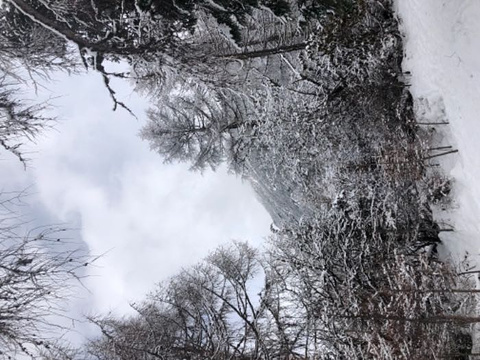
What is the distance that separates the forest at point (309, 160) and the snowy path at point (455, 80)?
270 mm

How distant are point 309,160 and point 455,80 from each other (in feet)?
13.9

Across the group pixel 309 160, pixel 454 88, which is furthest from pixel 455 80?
pixel 309 160

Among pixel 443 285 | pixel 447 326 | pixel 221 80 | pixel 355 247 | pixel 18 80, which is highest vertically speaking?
pixel 221 80

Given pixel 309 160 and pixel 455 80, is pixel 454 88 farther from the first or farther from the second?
pixel 309 160

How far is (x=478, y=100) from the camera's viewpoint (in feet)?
23.9

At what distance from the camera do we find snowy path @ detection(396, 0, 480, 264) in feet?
24.1

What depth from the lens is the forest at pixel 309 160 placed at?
Answer: 24.4 feet

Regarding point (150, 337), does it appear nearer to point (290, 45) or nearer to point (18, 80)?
point (18, 80)

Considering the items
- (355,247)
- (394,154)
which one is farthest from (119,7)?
(355,247)

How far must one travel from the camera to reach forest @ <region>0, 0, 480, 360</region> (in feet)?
24.4

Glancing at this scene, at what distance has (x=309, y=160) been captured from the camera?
37.7 ft

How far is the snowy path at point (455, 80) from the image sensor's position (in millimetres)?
7340

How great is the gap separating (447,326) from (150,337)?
20.3 feet

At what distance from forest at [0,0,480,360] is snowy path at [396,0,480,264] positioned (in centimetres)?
27
